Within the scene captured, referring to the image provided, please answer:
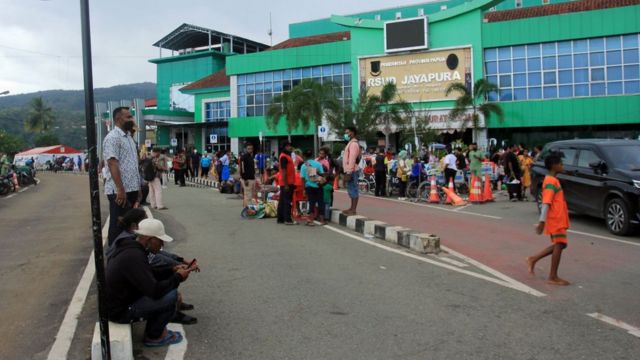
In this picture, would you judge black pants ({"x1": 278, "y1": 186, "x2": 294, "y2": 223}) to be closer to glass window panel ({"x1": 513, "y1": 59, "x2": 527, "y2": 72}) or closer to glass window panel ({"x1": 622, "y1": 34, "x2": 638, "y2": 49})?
glass window panel ({"x1": 513, "y1": 59, "x2": 527, "y2": 72})

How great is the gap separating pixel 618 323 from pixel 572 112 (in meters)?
35.0

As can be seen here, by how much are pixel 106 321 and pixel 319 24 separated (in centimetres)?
5948

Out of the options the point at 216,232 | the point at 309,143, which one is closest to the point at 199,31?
the point at 309,143

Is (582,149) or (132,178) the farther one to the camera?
(582,149)

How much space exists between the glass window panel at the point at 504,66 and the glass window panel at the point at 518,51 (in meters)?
0.60

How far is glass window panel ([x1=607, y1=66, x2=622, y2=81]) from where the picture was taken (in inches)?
1410

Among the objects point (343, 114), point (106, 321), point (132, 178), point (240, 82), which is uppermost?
point (240, 82)

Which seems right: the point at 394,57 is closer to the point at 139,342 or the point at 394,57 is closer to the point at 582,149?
the point at 582,149

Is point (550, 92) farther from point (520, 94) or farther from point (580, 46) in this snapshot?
point (580, 46)

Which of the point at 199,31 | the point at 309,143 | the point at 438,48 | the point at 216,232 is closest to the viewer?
the point at 216,232

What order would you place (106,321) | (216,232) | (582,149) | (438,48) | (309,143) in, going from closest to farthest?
(106,321) < (216,232) < (582,149) < (438,48) < (309,143)

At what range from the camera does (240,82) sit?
52281mm

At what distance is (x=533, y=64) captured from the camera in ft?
125

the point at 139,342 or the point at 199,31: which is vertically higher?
the point at 199,31
